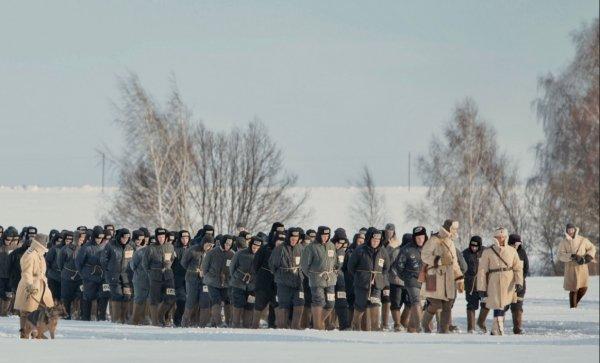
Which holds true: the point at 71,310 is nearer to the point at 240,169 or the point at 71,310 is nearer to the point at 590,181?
the point at 590,181

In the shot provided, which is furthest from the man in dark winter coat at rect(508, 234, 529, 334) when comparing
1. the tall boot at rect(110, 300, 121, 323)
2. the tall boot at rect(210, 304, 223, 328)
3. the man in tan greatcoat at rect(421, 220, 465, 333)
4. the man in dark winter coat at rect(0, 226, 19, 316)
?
the man in dark winter coat at rect(0, 226, 19, 316)

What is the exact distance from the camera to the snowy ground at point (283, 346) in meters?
18.2

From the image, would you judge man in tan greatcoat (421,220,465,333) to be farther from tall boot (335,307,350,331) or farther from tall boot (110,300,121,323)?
tall boot (110,300,121,323)

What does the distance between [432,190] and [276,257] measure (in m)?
48.0

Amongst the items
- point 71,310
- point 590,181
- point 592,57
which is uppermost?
point 592,57

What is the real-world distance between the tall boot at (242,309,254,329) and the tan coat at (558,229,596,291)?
7.14 meters

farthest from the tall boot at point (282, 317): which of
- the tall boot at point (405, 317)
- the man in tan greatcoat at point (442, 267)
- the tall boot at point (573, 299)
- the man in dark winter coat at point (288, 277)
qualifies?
the tall boot at point (573, 299)

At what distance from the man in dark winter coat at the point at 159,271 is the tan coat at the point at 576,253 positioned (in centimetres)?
790

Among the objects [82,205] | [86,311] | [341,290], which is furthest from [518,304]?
[82,205]

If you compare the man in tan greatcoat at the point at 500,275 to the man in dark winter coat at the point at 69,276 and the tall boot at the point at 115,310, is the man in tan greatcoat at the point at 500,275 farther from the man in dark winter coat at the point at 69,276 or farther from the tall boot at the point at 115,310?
the man in dark winter coat at the point at 69,276

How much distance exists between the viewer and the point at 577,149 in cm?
5294

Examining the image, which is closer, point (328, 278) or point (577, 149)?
point (328, 278)

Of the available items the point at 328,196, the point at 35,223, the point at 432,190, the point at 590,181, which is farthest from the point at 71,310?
the point at 328,196

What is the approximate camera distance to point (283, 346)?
2031 centimetres
